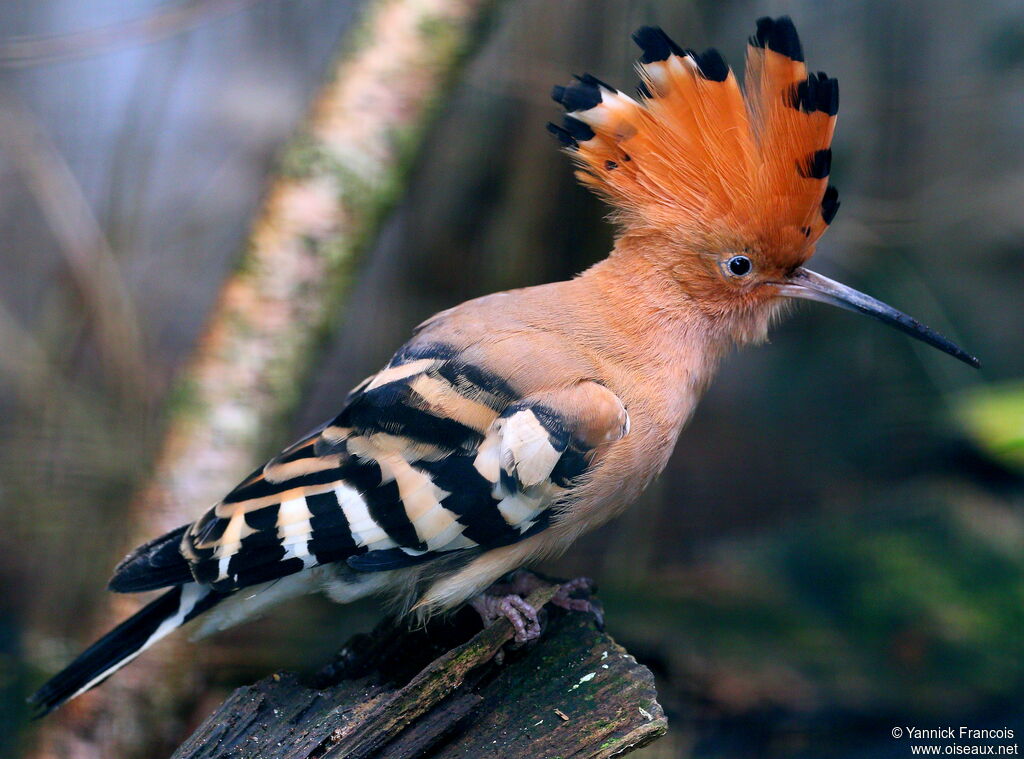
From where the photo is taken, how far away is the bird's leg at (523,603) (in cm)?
166

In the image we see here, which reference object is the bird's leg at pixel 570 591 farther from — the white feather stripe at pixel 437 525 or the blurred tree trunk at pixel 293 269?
the blurred tree trunk at pixel 293 269

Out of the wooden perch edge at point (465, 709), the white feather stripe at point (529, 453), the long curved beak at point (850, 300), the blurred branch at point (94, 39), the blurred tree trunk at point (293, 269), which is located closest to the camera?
the wooden perch edge at point (465, 709)

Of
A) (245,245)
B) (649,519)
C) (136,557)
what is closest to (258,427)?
(245,245)

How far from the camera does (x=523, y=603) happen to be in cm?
168

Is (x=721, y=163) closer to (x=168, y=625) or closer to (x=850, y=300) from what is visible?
(x=850, y=300)

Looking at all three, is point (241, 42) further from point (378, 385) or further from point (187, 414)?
point (378, 385)

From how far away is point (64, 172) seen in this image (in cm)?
325

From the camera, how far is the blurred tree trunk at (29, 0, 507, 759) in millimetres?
2506

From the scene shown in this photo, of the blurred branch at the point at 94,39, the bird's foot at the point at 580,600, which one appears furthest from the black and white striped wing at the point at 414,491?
the blurred branch at the point at 94,39

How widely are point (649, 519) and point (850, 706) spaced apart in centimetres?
114

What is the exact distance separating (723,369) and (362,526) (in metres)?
2.97

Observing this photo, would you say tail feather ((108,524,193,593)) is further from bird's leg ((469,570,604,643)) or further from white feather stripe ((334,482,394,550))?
bird's leg ((469,570,604,643))

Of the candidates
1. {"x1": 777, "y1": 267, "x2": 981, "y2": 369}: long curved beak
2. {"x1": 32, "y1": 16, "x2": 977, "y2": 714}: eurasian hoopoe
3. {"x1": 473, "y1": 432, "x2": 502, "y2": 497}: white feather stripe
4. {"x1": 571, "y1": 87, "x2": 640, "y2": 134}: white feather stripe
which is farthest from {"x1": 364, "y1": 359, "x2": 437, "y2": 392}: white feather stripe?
{"x1": 777, "y1": 267, "x2": 981, "y2": 369}: long curved beak

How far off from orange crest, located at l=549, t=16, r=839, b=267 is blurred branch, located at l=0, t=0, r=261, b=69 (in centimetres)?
167
